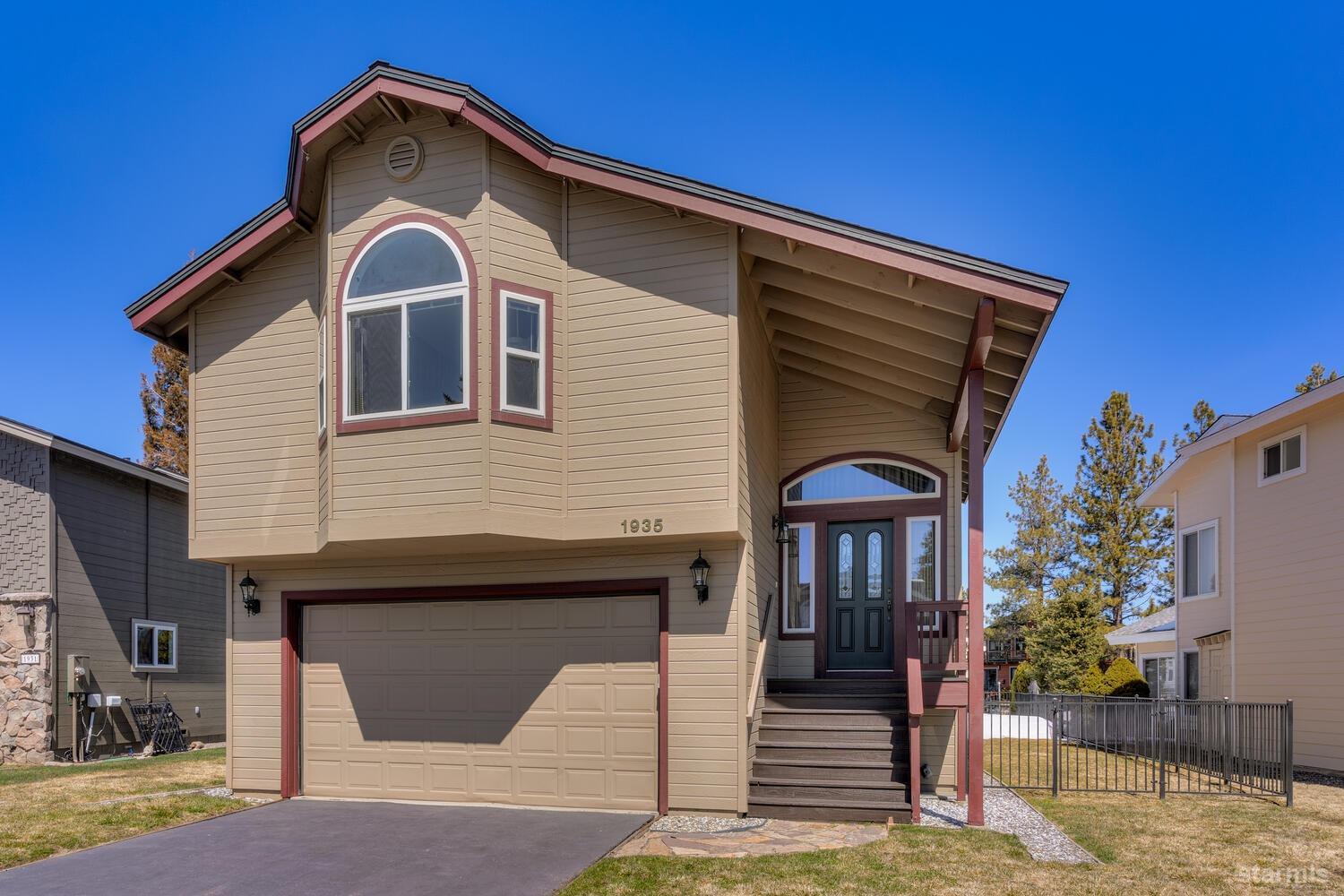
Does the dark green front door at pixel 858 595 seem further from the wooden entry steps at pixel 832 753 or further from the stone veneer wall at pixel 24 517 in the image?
the stone veneer wall at pixel 24 517

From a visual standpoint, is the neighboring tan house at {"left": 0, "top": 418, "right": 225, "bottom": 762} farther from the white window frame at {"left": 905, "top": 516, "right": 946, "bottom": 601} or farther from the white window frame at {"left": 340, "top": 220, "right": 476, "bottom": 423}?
the white window frame at {"left": 905, "top": 516, "right": 946, "bottom": 601}

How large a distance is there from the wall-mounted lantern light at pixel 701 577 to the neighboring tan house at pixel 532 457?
2 centimetres

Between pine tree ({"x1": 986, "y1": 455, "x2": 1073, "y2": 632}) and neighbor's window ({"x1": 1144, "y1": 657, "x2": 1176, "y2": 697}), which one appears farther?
pine tree ({"x1": 986, "y1": 455, "x2": 1073, "y2": 632})

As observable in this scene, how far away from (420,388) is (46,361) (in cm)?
3109

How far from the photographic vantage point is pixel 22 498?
538 inches

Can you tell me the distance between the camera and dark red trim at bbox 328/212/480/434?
8141 millimetres

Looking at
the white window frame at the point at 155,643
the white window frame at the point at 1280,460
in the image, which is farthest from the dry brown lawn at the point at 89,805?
the white window frame at the point at 1280,460

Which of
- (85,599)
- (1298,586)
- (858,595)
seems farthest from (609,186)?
(1298,586)

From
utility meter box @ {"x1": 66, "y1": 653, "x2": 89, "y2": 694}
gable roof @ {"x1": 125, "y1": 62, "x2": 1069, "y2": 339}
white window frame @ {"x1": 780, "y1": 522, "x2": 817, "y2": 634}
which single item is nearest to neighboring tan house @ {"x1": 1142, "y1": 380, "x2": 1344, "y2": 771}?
white window frame @ {"x1": 780, "y1": 522, "x2": 817, "y2": 634}

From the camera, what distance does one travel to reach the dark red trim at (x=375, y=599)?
8.73m

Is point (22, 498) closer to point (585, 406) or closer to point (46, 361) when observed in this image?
point (585, 406)

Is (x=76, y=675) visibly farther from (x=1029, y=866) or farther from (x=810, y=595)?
(x=1029, y=866)

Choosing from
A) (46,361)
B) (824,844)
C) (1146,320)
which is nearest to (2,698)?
(824,844)

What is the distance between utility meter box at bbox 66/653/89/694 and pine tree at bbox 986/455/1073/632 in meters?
33.7
